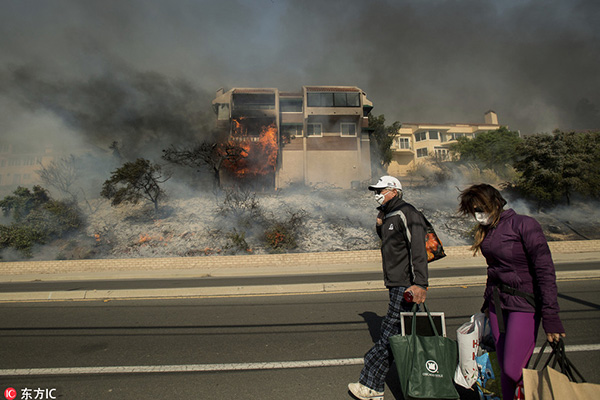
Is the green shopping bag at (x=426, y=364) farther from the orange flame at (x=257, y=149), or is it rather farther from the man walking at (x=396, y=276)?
the orange flame at (x=257, y=149)

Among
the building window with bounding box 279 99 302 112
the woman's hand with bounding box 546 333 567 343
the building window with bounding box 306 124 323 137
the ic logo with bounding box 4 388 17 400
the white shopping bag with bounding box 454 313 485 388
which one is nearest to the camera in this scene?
the woman's hand with bounding box 546 333 567 343

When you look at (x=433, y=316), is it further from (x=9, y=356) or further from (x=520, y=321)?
(x=9, y=356)

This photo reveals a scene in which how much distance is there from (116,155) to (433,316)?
3468cm

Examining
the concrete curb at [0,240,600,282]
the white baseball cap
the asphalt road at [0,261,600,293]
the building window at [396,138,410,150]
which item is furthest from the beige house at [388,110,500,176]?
the white baseball cap

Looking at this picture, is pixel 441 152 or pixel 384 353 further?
pixel 441 152

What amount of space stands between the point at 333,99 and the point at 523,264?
32.0 m

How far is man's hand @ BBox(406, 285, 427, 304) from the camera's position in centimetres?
257

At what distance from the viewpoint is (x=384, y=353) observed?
2.67 metres

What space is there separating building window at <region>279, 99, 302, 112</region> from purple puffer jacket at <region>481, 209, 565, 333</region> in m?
31.6

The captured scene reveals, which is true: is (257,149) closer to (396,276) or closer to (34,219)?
(34,219)


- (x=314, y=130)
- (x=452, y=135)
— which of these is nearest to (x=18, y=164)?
(x=314, y=130)

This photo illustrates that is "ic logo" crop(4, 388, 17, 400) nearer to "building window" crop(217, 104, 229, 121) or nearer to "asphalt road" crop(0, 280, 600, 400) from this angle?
"asphalt road" crop(0, 280, 600, 400)

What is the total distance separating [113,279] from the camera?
1248cm

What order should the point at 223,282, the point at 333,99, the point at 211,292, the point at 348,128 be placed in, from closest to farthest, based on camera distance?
the point at 211,292, the point at 223,282, the point at 333,99, the point at 348,128
